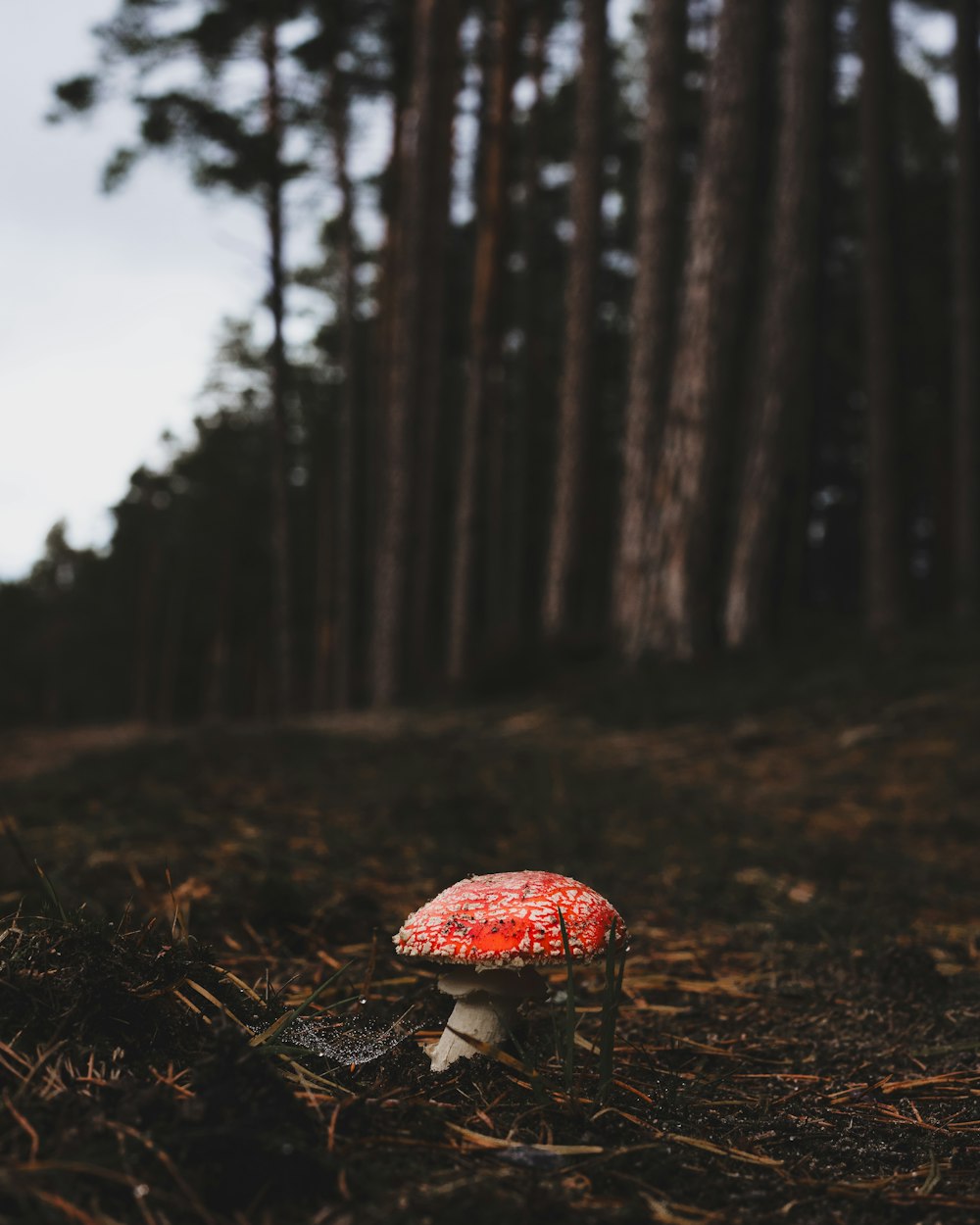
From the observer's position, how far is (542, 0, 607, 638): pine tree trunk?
1246 cm

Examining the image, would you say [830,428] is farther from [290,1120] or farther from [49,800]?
[290,1120]

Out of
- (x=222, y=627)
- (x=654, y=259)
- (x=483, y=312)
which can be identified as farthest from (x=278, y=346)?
(x=222, y=627)

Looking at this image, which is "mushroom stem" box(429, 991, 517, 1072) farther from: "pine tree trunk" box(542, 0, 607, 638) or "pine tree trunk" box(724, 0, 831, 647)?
"pine tree trunk" box(542, 0, 607, 638)

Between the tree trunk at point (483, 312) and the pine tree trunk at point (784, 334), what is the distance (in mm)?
4480

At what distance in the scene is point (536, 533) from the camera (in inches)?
1040

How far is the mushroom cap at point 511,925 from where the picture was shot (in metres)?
1.70

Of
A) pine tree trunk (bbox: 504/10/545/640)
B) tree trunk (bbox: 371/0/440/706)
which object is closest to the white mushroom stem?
tree trunk (bbox: 371/0/440/706)

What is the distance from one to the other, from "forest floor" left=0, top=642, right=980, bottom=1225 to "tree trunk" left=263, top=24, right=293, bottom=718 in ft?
37.9

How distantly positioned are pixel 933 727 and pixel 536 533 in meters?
21.2

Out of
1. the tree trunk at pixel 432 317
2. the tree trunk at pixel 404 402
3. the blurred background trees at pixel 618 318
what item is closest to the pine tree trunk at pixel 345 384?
the blurred background trees at pixel 618 318

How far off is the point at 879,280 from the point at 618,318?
1289cm

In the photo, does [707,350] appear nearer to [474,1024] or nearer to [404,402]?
[404,402]

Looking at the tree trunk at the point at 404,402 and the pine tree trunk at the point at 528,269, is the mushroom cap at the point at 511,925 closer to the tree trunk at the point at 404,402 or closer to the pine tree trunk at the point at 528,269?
the tree trunk at the point at 404,402

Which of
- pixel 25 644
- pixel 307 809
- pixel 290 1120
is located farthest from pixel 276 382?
pixel 25 644
